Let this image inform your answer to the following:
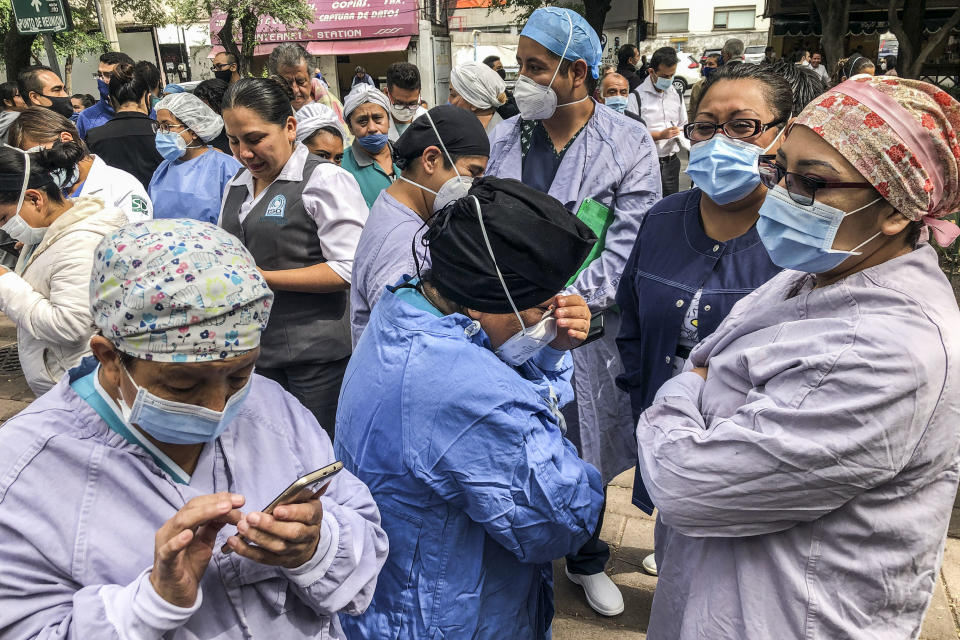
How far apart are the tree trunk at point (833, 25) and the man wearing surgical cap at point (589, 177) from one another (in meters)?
11.6

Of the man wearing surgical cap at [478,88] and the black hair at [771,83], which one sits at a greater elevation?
the black hair at [771,83]

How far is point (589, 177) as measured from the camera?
3.10 m

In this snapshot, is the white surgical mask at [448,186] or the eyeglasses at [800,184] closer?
the eyeglasses at [800,184]

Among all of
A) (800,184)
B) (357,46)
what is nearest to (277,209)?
(800,184)

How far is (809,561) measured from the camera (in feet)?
4.71

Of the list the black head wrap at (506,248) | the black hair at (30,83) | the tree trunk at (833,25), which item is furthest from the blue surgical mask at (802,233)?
the tree trunk at (833,25)

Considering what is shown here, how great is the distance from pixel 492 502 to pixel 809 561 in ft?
2.24

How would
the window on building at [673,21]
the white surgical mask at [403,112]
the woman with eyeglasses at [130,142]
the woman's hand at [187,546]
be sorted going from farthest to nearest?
1. the window on building at [673,21]
2. the white surgical mask at [403,112]
3. the woman with eyeglasses at [130,142]
4. the woman's hand at [187,546]

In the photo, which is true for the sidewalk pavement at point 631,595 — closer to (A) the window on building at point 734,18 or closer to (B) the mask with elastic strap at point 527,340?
(B) the mask with elastic strap at point 527,340

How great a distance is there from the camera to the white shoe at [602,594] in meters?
3.16

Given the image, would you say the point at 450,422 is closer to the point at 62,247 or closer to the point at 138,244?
the point at 138,244

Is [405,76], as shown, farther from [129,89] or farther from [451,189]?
[451,189]

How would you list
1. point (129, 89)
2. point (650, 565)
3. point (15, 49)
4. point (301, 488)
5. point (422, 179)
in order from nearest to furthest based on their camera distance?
point (301, 488) < point (422, 179) < point (650, 565) < point (129, 89) < point (15, 49)

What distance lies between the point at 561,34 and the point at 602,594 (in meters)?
2.61
